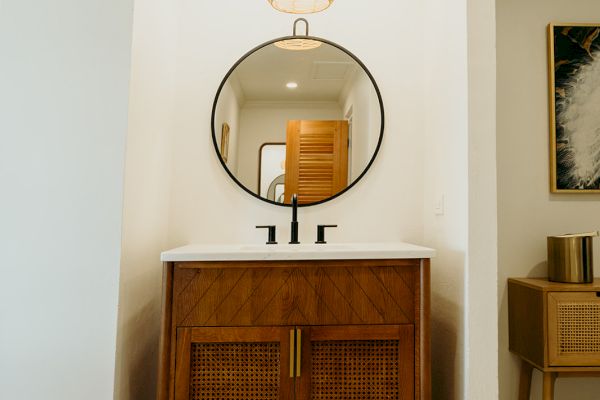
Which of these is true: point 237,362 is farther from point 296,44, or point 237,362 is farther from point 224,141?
point 296,44

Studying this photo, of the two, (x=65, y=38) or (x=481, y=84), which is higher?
(x=65, y=38)

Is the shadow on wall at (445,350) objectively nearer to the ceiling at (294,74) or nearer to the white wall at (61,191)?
the ceiling at (294,74)

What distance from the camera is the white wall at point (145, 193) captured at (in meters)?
1.56

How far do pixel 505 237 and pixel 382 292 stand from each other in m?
1.16

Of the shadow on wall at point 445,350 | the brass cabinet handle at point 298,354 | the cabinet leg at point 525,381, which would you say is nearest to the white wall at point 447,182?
the shadow on wall at point 445,350

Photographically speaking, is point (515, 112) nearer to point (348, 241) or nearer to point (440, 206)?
point (440, 206)

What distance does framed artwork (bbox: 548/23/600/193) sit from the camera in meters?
2.28

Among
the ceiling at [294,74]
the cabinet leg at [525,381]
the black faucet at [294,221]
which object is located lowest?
the cabinet leg at [525,381]

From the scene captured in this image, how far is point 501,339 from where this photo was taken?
88.7 inches

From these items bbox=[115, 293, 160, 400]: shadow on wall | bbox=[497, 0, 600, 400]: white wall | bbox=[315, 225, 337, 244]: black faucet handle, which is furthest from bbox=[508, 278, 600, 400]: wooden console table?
bbox=[115, 293, 160, 400]: shadow on wall

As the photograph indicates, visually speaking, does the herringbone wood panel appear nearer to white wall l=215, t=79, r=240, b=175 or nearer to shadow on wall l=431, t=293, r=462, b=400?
shadow on wall l=431, t=293, r=462, b=400

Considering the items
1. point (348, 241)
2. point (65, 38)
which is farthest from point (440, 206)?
point (65, 38)

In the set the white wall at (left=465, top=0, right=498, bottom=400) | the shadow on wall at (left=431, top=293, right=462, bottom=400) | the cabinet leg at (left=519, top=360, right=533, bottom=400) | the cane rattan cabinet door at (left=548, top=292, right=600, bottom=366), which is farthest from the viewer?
the cabinet leg at (left=519, top=360, right=533, bottom=400)

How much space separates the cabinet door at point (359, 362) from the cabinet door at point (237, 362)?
0.30 ft
